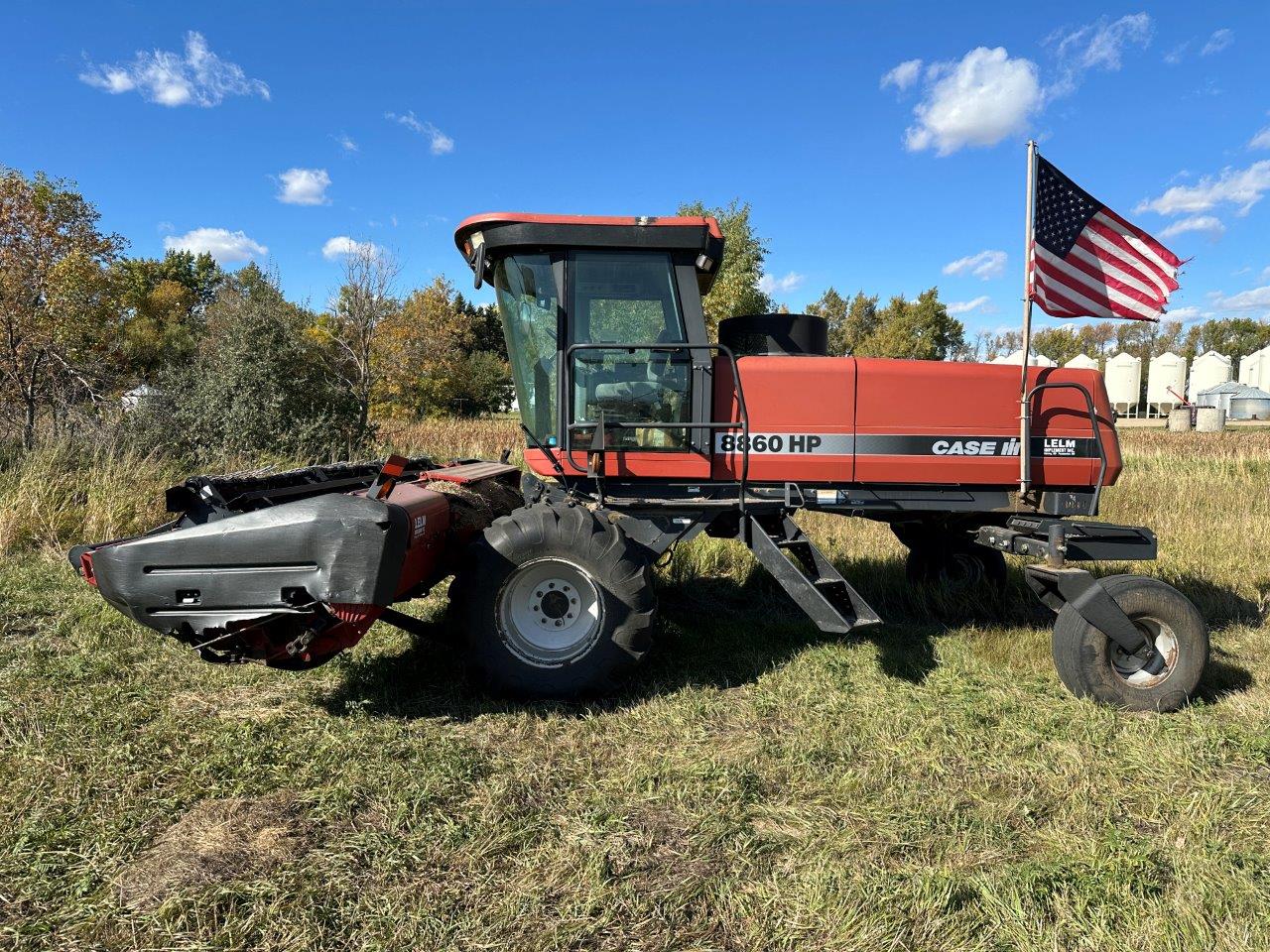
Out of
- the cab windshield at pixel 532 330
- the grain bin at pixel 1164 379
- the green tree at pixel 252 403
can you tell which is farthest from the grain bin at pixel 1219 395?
the cab windshield at pixel 532 330

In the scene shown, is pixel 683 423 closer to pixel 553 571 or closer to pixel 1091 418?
pixel 553 571

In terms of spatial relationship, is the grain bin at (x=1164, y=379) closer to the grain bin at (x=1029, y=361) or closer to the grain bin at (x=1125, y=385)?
the grain bin at (x=1125, y=385)

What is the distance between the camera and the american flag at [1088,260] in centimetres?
483

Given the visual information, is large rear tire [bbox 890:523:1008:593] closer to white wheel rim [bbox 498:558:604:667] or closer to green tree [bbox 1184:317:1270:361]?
white wheel rim [bbox 498:558:604:667]

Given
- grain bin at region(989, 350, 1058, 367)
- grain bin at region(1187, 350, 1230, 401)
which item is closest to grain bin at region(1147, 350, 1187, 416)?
grain bin at region(1187, 350, 1230, 401)

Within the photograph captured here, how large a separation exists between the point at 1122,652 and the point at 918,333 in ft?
114

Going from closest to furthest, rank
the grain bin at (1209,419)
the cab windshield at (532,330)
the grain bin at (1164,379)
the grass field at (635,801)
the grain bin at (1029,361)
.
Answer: the grass field at (635,801) < the cab windshield at (532,330) < the grain bin at (1029,361) < the grain bin at (1209,419) < the grain bin at (1164,379)

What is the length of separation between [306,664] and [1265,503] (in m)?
11.3

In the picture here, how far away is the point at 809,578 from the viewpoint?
457cm

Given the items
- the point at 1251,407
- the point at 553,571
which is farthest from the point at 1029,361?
the point at 1251,407

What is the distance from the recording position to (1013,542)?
4.73 metres

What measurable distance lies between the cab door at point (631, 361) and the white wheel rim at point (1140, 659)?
2.72 metres

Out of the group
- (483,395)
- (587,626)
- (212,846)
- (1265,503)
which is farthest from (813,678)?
(483,395)

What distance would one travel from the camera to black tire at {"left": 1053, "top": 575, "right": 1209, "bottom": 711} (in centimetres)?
423
